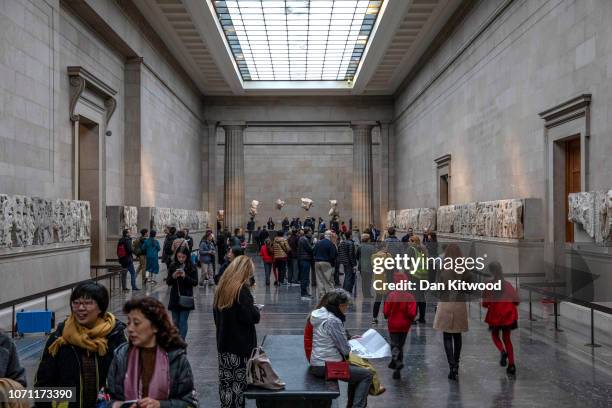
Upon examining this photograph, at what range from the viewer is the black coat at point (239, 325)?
5797mm

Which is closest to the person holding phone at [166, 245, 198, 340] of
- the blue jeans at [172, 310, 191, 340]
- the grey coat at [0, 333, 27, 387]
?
the blue jeans at [172, 310, 191, 340]

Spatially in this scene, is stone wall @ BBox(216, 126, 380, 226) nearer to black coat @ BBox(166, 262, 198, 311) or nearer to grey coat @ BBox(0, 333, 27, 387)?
black coat @ BBox(166, 262, 198, 311)

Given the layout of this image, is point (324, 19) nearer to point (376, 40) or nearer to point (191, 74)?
point (376, 40)

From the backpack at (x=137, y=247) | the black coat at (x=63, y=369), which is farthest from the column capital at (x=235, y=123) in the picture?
the black coat at (x=63, y=369)

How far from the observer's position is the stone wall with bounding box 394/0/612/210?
39.0 ft

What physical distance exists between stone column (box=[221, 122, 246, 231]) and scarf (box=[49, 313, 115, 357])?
31826 mm

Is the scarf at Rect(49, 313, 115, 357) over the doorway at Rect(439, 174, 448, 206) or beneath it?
beneath

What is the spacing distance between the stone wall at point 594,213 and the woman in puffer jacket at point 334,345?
6671mm

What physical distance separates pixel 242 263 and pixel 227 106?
30.5 metres

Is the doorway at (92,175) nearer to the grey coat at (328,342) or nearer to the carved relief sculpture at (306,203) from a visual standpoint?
the grey coat at (328,342)

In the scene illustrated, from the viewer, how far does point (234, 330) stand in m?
5.82

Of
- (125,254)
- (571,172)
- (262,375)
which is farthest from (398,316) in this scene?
(125,254)

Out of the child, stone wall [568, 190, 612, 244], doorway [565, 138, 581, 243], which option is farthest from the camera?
doorway [565, 138, 581, 243]

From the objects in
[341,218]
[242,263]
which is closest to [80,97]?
[242,263]
